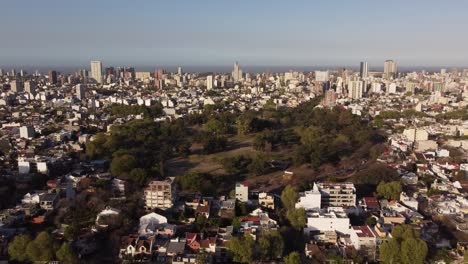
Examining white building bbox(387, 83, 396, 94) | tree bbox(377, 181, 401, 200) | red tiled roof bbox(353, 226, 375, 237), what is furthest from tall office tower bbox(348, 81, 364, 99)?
red tiled roof bbox(353, 226, 375, 237)

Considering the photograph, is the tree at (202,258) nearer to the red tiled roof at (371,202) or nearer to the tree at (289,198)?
the tree at (289,198)

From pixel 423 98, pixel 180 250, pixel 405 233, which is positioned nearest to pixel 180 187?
pixel 180 250

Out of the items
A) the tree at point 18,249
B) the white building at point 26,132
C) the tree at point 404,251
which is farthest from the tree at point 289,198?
the white building at point 26,132

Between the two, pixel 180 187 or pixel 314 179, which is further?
pixel 314 179

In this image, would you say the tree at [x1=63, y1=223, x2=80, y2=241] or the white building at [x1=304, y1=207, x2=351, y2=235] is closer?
the tree at [x1=63, y1=223, x2=80, y2=241]

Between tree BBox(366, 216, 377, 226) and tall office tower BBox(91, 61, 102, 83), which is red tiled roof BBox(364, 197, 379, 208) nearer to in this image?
tree BBox(366, 216, 377, 226)

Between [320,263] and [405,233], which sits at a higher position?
[405,233]

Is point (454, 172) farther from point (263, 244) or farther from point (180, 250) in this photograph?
point (180, 250)

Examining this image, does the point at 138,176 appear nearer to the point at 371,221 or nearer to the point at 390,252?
the point at 371,221
